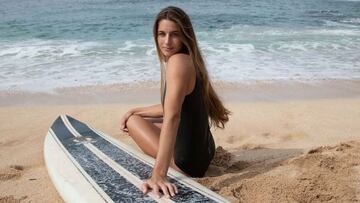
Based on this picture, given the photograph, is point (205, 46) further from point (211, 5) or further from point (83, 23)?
point (211, 5)

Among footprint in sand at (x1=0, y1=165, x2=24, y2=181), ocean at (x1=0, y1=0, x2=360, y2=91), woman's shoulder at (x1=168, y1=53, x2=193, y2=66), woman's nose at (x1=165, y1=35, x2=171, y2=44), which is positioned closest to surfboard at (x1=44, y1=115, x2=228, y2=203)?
footprint in sand at (x1=0, y1=165, x2=24, y2=181)

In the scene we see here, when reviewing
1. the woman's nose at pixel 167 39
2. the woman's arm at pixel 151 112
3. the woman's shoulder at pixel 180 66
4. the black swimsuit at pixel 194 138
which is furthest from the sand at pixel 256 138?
the woman's nose at pixel 167 39

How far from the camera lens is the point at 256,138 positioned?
4211 millimetres

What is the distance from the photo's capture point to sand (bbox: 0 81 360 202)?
104 inches

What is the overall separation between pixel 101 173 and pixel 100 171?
4cm

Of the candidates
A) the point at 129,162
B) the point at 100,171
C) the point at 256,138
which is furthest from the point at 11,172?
the point at 256,138

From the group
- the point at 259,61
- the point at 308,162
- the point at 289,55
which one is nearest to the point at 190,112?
the point at 308,162

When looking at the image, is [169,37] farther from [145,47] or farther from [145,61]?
[145,47]

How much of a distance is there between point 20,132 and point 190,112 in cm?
250

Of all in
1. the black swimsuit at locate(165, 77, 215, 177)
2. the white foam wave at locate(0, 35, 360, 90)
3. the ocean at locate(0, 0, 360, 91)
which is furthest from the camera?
the ocean at locate(0, 0, 360, 91)

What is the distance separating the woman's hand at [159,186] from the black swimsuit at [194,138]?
0.43m

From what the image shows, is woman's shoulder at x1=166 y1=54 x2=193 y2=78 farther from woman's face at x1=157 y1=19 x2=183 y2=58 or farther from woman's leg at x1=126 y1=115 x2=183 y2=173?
woman's leg at x1=126 y1=115 x2=183 y2=173

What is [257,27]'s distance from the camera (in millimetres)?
13961

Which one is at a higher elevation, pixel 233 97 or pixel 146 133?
pixel 146 133
